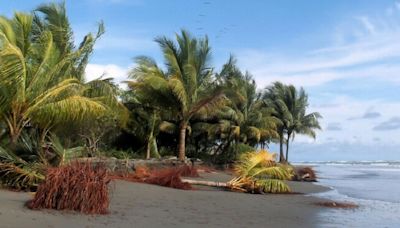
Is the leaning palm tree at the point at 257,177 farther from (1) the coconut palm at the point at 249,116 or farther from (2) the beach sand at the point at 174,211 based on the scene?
(1) the coconut palm at the point at 249,116

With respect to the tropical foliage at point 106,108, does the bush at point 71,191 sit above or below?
below

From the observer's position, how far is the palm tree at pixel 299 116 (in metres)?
51.1

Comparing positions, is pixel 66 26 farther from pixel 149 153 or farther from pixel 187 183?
pixel 149 153

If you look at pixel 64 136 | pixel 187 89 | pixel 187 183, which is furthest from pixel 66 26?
pixel 187 89

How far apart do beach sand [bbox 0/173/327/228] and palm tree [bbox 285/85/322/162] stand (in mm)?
32348

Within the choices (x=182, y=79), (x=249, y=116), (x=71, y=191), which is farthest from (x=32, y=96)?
(x=249, y=116)

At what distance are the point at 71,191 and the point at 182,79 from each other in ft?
62.8

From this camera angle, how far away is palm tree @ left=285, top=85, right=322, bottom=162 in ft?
168

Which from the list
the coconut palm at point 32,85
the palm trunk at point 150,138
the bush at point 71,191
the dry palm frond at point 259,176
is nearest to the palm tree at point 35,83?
the coconut palm at point 32,85

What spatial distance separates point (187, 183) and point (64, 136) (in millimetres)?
5091

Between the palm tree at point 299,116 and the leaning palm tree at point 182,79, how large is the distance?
73.4 feet

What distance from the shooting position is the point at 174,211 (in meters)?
13.0

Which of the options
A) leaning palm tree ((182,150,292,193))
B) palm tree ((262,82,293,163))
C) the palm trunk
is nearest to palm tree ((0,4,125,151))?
leaning palm tree ((182,150,292,193))

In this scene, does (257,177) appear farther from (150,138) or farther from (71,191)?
(150,138)
